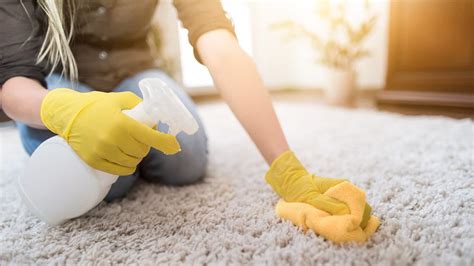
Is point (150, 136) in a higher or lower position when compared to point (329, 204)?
higher

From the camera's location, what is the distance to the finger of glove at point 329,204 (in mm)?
458

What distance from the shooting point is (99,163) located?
1.41ft

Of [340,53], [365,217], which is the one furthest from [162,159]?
[340,53]

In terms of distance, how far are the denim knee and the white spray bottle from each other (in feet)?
0.72

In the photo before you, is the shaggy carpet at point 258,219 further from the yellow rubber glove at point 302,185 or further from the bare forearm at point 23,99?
the bare forearm at point 23,99

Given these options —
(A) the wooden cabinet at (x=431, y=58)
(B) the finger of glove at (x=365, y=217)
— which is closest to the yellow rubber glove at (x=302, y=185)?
(B) the finger of glove at (x=365, y=217)

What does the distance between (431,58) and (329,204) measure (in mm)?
1139

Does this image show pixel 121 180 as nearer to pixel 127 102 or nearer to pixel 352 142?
pixel 127 102

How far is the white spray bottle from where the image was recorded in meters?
0.41

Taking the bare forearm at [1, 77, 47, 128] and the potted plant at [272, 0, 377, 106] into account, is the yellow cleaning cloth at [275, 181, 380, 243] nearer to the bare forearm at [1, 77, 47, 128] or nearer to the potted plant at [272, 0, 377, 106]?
the bare forearm at [1, 77, 47, 128]

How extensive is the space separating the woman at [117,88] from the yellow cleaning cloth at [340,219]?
0.01m

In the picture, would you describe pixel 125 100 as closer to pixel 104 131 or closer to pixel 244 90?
pixel 104 131

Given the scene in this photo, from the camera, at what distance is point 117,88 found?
75 centimetres

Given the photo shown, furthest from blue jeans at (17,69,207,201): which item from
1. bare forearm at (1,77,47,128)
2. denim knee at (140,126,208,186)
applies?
bare forearm at (1,77,47,128)
